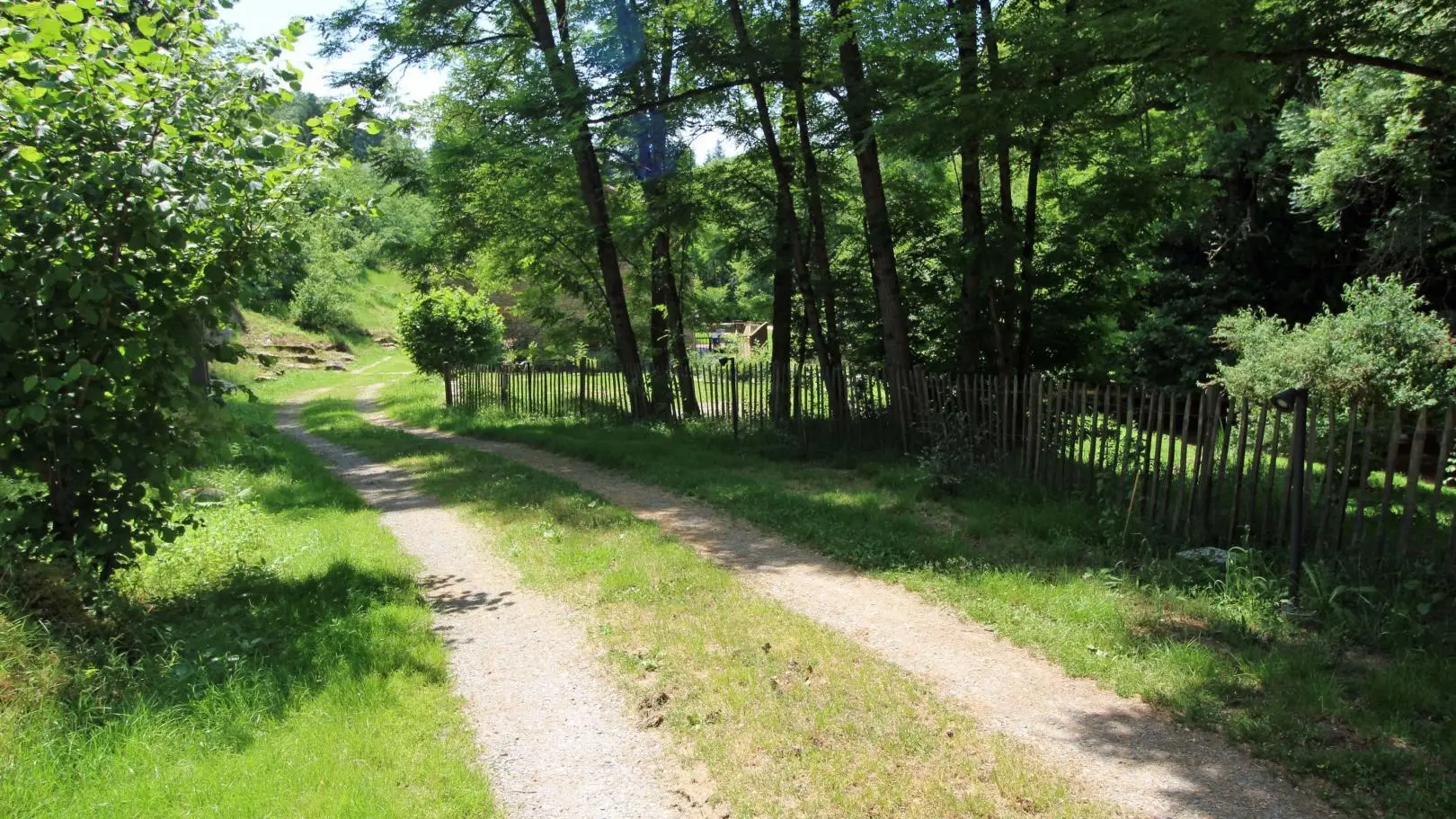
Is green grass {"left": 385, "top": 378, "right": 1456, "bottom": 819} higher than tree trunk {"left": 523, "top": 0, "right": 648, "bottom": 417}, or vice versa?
tree trunk {"left": 523, "top": 0, "right": 648, "bottom": 417}

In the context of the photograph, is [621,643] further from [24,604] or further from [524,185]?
[524,185]

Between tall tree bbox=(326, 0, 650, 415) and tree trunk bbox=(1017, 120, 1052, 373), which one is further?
tall tree bbox=(326, 0, 650, 415)

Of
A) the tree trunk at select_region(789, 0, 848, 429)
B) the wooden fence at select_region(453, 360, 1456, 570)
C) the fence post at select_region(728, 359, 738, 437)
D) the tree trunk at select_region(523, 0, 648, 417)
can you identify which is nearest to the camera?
the wooden fence at select_region(453, 360, 1456, 570)

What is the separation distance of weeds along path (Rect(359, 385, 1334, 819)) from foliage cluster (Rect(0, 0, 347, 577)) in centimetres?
421

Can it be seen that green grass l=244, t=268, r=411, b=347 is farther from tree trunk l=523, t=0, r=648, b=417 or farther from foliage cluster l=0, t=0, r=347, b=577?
foliage cluster l=0, t=0, r=347, b=577

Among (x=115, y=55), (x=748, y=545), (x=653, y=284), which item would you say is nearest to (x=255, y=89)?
(x=115, y=55)

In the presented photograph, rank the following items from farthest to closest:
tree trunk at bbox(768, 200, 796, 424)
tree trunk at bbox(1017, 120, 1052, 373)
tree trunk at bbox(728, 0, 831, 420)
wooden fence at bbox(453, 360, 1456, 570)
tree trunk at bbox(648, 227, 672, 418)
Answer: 1. tree trunk at bbox(648, 227, 672, 418)
2. tree trunk at bbox(768, 200, 796, 424)
3. tree trunk at bbox(728, 0, 831, 420)
4. tree trunk at bbox(1017, 120, 1052, 373)
5. wooden fence at bbox(453, 360, 1456, 570)

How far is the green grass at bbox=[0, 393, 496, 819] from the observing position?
141 inches

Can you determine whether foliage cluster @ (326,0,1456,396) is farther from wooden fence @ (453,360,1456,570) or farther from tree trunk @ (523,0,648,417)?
wooden fence @ (453,360,1456,570)

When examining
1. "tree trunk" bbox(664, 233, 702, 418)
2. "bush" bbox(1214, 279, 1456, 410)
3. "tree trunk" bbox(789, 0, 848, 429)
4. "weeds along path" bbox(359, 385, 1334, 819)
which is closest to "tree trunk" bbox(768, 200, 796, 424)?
"tree trunk" bbox(789, 0, 848, 429)

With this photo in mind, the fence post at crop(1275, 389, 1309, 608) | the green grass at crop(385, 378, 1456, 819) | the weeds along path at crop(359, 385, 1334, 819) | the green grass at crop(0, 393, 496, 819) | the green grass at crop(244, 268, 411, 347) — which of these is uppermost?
the green grass at crop(244, 268, 411, 347)

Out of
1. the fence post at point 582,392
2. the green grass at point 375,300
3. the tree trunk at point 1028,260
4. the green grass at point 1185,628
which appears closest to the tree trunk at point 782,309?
the tree trunk at point 1028,260

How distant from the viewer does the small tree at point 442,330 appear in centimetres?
2687

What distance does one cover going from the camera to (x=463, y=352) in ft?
90.2
